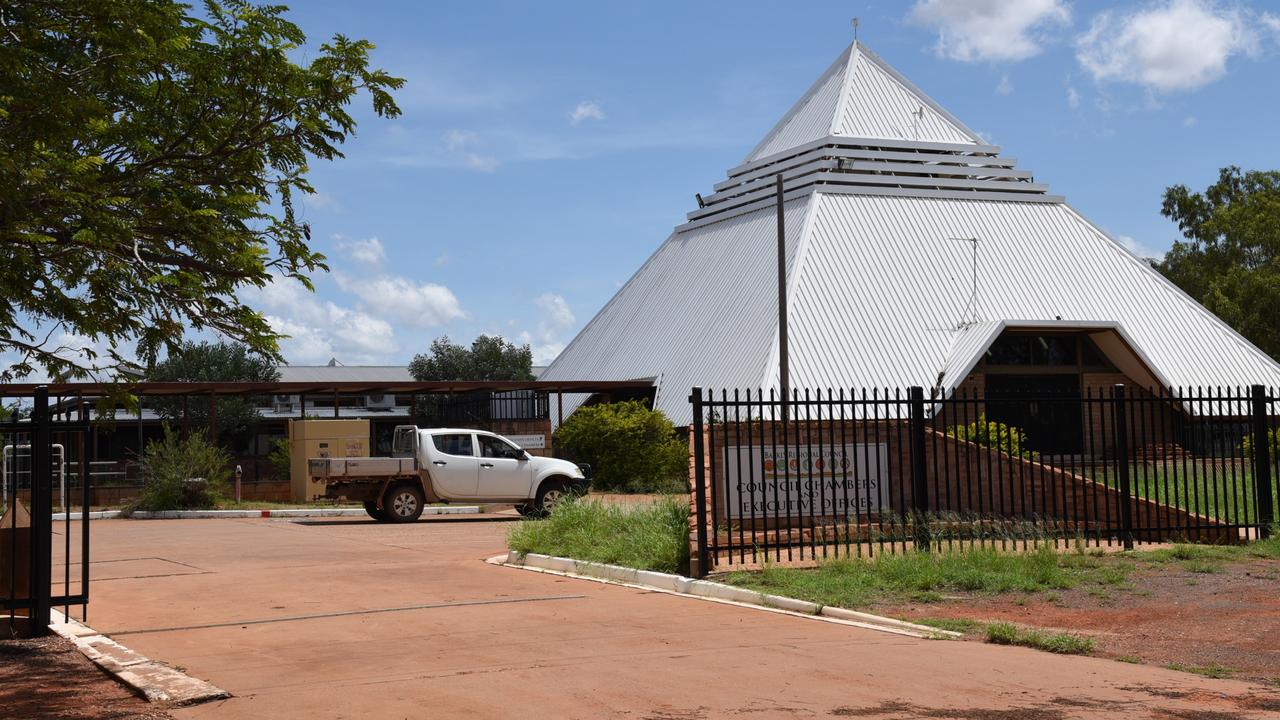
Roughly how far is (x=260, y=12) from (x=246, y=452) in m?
57.1

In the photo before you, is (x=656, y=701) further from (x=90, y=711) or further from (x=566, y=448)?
(x=566, y=448)

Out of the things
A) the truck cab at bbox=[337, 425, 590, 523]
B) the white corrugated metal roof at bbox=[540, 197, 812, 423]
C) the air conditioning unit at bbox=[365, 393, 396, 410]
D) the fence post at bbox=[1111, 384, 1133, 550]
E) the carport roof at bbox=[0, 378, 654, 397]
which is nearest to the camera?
the fence post at bbox=[1111, 384, 1133, 550]

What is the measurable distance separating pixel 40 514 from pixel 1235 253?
6448 cm

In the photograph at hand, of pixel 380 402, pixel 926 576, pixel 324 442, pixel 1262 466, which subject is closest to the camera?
pixel 926 576

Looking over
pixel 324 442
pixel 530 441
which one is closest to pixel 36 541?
pixel 324 442

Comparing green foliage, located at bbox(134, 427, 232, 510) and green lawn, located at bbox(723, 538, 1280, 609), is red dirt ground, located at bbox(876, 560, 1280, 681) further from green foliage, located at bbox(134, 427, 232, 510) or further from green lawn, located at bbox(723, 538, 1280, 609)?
green foliage, located at bbox(134, 427, 232, 510)

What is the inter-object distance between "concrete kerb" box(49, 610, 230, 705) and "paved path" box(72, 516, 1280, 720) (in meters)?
0.19

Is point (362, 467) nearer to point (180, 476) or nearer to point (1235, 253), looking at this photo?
point (180, 476)

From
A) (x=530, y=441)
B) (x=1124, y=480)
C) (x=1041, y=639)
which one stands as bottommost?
(x=1041, y=639)

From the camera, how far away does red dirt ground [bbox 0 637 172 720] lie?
7.64m

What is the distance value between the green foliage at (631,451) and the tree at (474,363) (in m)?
43.2

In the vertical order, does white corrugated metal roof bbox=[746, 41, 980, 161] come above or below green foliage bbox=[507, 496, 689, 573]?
above

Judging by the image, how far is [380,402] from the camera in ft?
251

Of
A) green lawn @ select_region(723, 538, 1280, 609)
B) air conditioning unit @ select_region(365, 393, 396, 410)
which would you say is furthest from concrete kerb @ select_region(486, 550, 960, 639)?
air conditioning unit @ select_region(365, 393, 396, 410)
